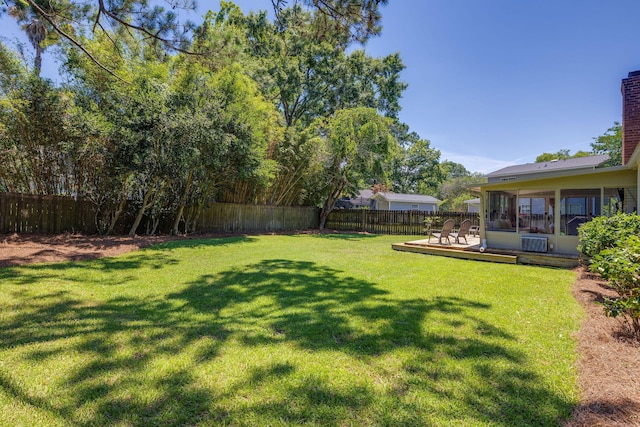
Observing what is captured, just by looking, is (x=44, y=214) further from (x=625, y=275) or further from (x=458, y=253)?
(x=625, y=275)

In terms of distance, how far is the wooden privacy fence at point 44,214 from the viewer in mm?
8938

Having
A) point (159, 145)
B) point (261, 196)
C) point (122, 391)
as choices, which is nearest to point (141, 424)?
point (122, 391)

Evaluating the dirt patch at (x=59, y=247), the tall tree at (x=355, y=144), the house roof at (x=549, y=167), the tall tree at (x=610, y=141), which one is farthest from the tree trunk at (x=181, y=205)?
the tall tree at (x=610, y=141)

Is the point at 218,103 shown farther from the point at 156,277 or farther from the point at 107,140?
the point at 156,277

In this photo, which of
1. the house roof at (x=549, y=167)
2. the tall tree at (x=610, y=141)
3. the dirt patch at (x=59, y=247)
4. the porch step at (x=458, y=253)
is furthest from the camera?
the tall tree at (x=610, y=141)

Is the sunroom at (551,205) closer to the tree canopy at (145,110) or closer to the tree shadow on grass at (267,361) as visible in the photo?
the tree shadow on grass at (267,361)

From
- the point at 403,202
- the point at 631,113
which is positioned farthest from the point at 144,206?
the point at 403,202

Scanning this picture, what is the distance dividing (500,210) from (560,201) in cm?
161

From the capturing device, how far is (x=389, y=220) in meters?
17.1

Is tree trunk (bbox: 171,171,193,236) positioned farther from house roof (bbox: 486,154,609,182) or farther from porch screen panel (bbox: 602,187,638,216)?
house roof (bbox: 486,154,609,182)

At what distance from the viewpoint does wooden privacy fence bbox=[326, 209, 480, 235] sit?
15.4 metres

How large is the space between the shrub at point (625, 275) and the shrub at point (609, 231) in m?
1.26

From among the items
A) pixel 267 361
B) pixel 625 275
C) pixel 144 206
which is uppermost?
pixel 144 206

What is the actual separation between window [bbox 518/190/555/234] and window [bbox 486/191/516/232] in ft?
0.79
